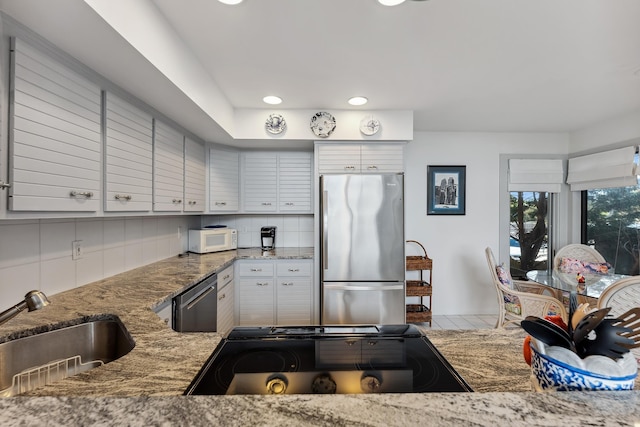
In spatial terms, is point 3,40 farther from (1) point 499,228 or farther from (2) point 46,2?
(1) point 499,228

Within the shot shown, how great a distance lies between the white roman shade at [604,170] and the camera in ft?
9.29

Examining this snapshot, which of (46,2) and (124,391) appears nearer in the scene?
(124,391)

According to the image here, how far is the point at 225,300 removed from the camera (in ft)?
8.62

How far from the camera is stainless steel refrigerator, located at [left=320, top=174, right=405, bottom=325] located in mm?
2689

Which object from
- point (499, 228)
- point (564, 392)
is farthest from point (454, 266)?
point (564, 392)

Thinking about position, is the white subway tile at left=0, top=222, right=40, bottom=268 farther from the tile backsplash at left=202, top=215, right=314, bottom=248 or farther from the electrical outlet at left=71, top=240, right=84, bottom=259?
the tile backsplash at left=202, top=215, right=314, bottom=248

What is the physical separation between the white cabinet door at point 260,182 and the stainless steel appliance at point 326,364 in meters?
2.29

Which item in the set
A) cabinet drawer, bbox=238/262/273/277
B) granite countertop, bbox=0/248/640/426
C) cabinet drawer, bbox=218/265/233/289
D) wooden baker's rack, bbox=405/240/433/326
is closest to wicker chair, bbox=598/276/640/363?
granite countertop, bbox=0/248/640/426

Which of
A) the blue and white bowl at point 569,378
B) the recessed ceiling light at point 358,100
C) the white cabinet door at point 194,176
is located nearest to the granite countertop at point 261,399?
the blue and white bowl at point 569,378

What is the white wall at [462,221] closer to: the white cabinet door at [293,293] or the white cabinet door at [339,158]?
the white cabinet door at [339,158]

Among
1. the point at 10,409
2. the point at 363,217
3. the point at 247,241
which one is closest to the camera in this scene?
the point at 10,409

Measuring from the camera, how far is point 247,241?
3.58 metres

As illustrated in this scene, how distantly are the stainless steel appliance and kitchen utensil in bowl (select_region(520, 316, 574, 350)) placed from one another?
0.26 metres

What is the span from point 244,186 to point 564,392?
3.16 m
